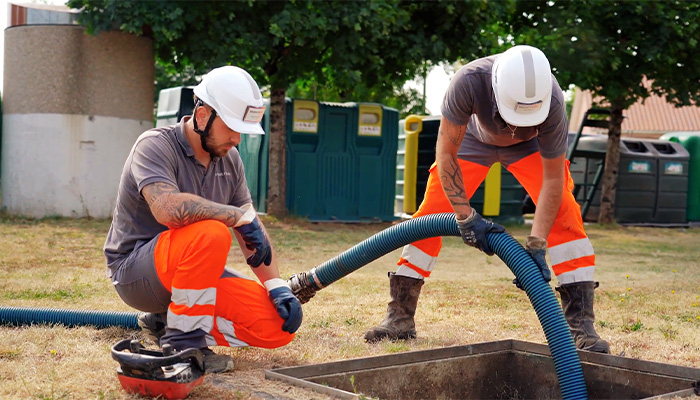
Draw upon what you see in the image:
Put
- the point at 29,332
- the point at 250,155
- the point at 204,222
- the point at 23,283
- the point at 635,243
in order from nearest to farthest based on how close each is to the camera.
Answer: the point at 204,222
the point at 29,332
the point at 23,283
the point at 635,243
the point at 250,155

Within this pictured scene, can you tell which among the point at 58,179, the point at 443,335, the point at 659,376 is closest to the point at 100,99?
the point at 58,179

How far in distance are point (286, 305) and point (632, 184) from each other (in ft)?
42.7

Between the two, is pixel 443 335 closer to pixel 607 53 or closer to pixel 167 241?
pixel 167 241

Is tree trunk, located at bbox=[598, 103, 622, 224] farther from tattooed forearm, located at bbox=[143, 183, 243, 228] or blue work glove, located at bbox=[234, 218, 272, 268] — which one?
tattooed forearm, located at bbox=[143, 183, 243, 228]

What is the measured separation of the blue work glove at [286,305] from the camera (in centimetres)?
394

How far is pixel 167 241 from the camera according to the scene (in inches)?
143

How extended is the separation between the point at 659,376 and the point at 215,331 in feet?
7.06

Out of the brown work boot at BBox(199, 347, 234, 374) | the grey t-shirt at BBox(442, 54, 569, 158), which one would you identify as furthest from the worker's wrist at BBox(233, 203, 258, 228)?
the grey t-shirt at BBox(442, 54, 569, 158)

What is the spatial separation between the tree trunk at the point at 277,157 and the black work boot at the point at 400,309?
25.5 feet

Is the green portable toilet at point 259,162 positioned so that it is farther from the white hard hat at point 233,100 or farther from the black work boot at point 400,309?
the white hard hat at point 233,100

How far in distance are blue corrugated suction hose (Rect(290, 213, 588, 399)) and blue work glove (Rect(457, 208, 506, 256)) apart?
30mm

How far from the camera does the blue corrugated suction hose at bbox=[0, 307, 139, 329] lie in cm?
466

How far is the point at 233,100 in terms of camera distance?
3.71 meters

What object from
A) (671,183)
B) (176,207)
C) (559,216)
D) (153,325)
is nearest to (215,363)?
(153,325)
